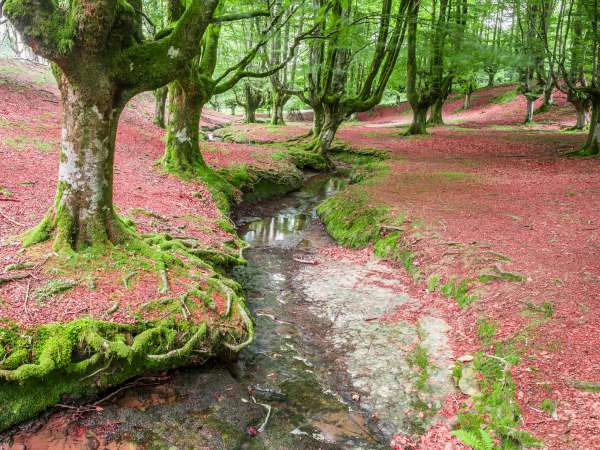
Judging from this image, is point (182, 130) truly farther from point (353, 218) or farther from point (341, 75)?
point (341, 75)

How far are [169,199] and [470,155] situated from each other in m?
16.6

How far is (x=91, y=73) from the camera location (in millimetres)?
5922

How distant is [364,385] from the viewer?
615 centimetres

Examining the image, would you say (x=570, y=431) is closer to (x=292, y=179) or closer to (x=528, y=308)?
(x=528, y=308)

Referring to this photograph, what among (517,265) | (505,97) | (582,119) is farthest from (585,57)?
(505,97)

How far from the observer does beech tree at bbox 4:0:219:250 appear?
558cm

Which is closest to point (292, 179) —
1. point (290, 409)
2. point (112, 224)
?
point (112, 224)

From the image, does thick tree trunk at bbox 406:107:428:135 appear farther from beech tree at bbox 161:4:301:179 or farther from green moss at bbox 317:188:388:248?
beech tree at bbox 161:4:301:179

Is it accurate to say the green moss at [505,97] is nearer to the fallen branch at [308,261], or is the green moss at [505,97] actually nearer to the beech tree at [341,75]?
the beech tree at [341,75]

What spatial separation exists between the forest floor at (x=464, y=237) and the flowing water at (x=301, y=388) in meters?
0.42

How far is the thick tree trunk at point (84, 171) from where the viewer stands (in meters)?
6.09

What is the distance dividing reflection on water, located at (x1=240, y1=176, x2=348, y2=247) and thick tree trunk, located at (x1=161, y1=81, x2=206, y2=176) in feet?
9.79

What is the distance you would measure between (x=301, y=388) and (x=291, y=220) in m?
8.95

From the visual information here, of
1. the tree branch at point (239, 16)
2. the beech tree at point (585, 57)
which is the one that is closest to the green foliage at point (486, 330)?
the tree branch at point (239, 16)
